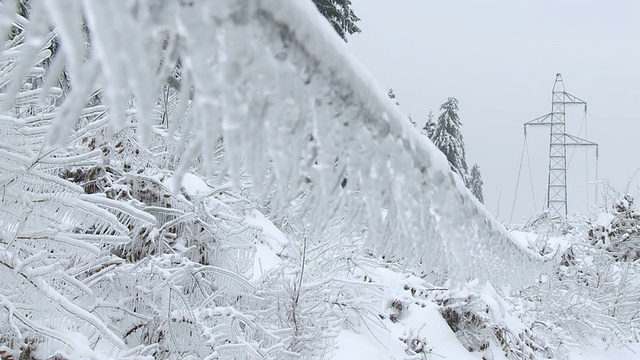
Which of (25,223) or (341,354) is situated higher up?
(25,223)

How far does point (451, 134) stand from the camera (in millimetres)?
24047

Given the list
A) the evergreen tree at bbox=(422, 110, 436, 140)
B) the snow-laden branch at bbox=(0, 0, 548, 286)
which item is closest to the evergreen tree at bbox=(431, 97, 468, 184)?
the evergreen tree at bbox=(422, 110, 436, 140)

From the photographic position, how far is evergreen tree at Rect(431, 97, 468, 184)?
2282cm

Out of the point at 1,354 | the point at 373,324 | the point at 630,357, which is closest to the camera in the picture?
the point at 1,354

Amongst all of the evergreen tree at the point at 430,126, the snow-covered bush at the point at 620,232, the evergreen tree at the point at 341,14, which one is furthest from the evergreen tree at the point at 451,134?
the snow-covered bush at the point at 620,232

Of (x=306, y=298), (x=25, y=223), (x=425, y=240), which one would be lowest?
(x=306, y=298)

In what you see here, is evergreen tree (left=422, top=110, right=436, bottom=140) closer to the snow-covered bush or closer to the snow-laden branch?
the snow-covered bush

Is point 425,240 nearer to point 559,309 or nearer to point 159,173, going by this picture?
point 159,173

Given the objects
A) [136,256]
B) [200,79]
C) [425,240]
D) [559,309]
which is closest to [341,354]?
[136,256]

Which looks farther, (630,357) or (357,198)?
(630,357)

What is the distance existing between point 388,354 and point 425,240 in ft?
14.8

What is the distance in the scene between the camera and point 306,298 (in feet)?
12.2

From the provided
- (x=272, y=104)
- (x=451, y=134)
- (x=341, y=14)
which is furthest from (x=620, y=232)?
(x=451, y=134)

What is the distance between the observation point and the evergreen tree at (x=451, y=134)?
22823 mm
